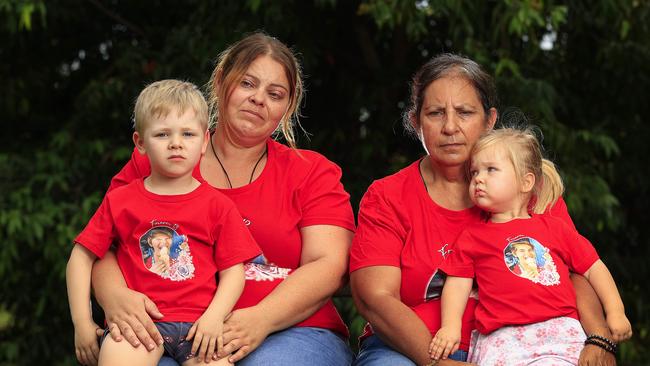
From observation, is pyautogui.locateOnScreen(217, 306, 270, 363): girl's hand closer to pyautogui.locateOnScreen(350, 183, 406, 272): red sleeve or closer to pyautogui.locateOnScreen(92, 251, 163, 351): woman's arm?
pyautogui.locateOnScreen(92, 251, 163, 351): woman's arm

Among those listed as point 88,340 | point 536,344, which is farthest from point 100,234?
point 536,344

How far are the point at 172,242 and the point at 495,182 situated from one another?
40.4 inches

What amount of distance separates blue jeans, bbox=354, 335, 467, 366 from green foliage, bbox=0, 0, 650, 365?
169 centimetres

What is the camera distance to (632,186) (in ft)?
20.7

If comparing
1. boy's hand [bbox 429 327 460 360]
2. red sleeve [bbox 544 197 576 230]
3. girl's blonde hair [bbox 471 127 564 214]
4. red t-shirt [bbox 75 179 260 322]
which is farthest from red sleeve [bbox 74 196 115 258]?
red sleeve [bbox 544 197 576 230]

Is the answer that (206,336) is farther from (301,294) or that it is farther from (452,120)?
(452,120)

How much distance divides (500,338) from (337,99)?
11.3ft

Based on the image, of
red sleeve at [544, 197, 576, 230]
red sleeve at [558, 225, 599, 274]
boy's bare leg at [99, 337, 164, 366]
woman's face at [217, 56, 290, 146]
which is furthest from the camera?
woman's face at [217, 56, 290, 146]

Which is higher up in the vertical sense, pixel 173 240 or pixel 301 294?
pixel 173 240

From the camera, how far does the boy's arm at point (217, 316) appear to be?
9.83 ft

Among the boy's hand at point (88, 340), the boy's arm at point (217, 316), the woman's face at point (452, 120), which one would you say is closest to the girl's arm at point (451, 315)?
the woman's face at point (452, 120)

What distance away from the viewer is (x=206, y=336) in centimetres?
299

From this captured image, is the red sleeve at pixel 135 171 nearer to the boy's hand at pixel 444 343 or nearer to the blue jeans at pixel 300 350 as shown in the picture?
the blue jeans at pixel 300 350

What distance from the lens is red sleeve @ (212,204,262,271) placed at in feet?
10.2
